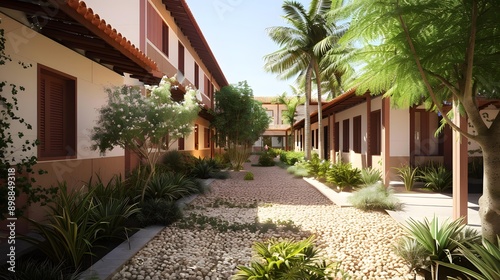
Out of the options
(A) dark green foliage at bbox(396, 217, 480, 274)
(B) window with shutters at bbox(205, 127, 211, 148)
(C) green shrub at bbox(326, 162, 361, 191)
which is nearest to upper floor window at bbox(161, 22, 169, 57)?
(C) green shrub at bbox(326, 162, 361, 191)

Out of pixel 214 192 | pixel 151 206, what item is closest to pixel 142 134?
pixel 151 206

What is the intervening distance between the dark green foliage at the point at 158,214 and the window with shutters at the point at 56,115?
1.88 metres

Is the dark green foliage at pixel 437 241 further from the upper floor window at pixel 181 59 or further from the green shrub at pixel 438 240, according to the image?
the upper floor window at pixel 181 59

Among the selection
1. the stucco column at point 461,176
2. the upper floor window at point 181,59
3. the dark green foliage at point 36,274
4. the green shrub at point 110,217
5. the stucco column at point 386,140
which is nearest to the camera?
the dark green foliage at point 36,274

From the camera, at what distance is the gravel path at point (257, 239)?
438cm

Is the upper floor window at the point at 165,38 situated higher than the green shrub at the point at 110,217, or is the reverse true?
the upper floor window at the point at 165,38

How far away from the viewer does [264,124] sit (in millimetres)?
23609

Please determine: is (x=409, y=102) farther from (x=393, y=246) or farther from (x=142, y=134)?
(x=142, y=134)

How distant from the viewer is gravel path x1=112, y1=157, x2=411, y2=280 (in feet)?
14.4

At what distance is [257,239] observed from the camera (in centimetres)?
578

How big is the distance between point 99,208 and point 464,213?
20.5 feet

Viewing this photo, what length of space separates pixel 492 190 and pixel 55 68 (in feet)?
22.8

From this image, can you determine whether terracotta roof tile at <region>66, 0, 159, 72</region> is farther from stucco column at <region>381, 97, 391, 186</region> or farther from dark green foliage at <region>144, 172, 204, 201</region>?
stucco column at <region>381, 97, 391, 186</region>

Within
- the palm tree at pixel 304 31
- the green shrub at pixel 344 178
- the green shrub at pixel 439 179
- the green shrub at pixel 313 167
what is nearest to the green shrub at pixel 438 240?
the green shrub at pixel 344 178
